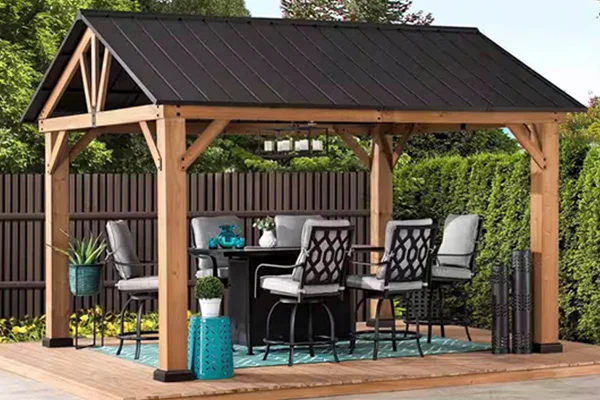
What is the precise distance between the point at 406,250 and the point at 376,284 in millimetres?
397

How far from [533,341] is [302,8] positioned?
21.0m

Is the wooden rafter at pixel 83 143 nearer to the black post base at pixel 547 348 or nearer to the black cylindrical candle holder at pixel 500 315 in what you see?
the black cylindrical candle holder at pixel 500 315

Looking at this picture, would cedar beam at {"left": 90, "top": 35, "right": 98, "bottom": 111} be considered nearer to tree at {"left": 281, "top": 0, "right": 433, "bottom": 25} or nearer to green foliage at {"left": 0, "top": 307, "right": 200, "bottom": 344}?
green foliage at {"left": 0, "top": 307, "right": 200, "bottom": 344}

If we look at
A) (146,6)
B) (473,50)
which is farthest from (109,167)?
(473,50)

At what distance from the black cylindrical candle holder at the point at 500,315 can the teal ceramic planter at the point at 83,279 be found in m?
3.57

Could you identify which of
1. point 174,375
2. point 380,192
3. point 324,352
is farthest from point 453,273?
point 174,375

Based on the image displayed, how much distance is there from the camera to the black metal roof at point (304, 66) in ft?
36.8

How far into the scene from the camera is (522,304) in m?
12.2

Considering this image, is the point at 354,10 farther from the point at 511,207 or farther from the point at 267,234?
the point at 267,234

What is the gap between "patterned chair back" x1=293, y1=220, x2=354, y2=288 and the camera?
11492 mm

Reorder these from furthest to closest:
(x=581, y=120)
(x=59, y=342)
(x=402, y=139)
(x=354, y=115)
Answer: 1. (x=581, y=120)
2. (x=402, y=139)
3. (x=59, y=342)
4. (x=354, y=115)

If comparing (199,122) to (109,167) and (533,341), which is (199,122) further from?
(109,167)

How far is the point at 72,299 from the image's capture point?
15.2 metres

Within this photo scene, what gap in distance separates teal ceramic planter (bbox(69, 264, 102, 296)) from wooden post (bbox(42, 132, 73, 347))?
1.82ft
